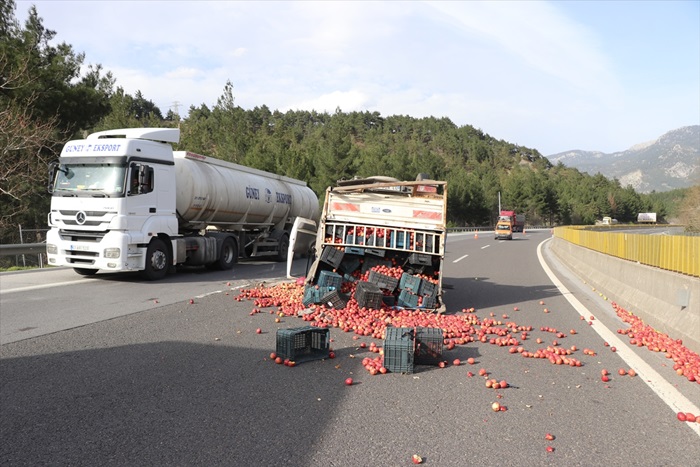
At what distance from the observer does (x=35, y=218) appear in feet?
83.9

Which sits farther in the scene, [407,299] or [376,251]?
[376,251]

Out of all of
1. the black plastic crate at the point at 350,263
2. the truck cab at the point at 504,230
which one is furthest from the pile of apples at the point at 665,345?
the truck cab at the point at 504,230

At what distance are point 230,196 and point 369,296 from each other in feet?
30.8

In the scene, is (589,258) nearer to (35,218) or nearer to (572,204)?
(35,218)

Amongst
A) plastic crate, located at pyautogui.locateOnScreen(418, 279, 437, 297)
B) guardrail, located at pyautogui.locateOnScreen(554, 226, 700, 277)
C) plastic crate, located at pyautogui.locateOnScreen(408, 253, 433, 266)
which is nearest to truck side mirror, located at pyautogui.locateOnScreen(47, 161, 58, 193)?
plastic crate, located at pyautogui.locateOnScreen(408, 253, 433, 266)

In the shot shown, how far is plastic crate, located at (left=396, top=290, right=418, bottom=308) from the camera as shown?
8.95 meters

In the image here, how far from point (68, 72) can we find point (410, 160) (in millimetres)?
57923

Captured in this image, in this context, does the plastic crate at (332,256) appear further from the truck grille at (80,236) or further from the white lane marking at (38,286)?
the white lane marking at (38,286)

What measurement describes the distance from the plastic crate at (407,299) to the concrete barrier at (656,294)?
3604 mm

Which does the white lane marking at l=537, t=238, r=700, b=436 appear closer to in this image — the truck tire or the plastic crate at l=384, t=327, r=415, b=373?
the plastic crate at l=384, t=327, r=415, b=373

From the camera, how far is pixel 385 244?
9672 millimetres

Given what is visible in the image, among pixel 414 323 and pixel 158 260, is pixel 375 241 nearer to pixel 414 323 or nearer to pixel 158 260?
pixel 414 323

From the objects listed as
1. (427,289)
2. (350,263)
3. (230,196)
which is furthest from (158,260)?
(427,289)

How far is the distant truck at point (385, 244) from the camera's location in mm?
9133
